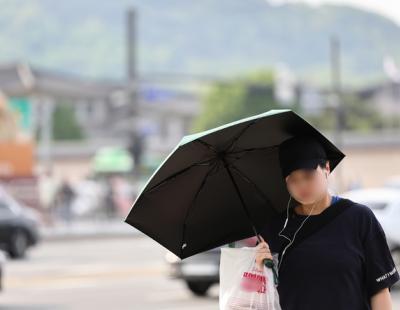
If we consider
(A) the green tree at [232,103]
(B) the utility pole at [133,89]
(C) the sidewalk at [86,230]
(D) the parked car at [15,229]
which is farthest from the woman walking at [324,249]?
(A) the green tree at [232,103]

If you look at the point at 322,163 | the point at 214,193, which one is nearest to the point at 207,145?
the point at 214,193

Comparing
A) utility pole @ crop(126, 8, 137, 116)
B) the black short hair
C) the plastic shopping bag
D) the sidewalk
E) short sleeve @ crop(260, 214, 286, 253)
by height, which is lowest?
the sidewalk

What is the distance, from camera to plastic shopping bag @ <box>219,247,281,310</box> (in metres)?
4.04

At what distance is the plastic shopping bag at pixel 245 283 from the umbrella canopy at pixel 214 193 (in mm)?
202

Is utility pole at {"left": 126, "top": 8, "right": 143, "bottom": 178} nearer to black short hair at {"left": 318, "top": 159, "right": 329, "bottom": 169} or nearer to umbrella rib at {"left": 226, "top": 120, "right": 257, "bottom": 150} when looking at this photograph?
umbrella rib at {"left": 226, "top": 120, "right": 257, "bottom": 150}

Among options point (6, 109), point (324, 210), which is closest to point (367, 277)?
point (324, 210)

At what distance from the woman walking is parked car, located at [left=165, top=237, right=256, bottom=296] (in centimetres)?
1083

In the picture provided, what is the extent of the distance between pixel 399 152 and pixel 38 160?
63.6 feet

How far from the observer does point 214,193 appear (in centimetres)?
445

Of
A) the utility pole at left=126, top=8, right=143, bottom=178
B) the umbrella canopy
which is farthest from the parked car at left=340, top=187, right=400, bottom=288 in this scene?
the utility pole at left=126, top=8, right=143, bottom=178

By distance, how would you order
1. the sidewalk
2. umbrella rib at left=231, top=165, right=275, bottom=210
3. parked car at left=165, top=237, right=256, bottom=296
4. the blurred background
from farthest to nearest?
the sidewalk, the blurred background, parked car at left=165, top=237, right=256, bottom=296, umbrella rib at left=231, top=165, right=275, bottom=210

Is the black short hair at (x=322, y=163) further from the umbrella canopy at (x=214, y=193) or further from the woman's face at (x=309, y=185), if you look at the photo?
the umbrella canopy at (x=214, y=193)

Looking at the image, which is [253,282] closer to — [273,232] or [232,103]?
[273,232]

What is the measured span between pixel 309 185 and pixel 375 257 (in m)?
0.33
